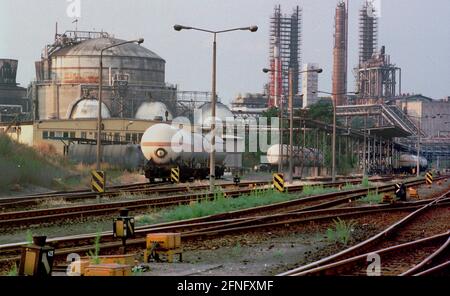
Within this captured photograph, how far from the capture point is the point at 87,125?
6625 centimetres

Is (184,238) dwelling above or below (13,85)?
below

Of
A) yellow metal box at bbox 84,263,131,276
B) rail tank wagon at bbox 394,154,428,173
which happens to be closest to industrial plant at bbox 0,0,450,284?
yellow metal box at bbox 84,263,131,276

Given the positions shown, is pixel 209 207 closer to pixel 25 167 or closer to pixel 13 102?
pixel 25 167

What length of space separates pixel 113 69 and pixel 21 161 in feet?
79.2

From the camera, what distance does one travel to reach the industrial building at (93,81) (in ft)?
185

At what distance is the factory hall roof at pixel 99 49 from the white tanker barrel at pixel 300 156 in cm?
1059

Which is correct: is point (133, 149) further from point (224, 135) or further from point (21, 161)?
point (21, 161)

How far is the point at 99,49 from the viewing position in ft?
166

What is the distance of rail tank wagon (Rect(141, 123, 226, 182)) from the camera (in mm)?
45938

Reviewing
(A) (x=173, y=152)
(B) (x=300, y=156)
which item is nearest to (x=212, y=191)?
(A) (x=173, y=152)

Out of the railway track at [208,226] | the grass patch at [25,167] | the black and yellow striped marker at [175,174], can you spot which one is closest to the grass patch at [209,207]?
the railway track at [208,226]

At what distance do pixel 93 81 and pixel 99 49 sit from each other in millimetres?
7934
